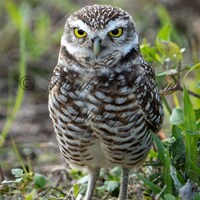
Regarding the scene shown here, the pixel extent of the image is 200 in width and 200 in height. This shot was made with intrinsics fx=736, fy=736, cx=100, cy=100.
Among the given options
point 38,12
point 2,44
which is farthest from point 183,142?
point 38,12

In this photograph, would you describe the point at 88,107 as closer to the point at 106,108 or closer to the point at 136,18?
the point at 106,108

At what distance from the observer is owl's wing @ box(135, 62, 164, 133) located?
393 centimetres

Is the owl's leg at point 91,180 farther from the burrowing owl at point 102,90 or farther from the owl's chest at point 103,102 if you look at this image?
the owl's chest at point 103,102

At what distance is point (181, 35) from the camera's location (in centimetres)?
752

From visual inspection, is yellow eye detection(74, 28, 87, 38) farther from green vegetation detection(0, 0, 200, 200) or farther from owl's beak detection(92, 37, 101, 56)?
green vegetation detection(0, 0, 200, 200)

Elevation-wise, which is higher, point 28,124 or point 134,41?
point 134,41

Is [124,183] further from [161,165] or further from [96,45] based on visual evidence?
[96,45]

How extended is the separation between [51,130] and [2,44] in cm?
133

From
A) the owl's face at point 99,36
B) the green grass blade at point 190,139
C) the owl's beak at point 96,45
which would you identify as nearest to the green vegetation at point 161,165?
the green grass blade at point 190,139

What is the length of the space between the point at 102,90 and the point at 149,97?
0.29 meters

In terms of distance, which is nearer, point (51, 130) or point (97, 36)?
point (97, 36)

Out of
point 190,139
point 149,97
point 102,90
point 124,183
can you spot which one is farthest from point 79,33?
point 124,183

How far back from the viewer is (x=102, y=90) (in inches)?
152

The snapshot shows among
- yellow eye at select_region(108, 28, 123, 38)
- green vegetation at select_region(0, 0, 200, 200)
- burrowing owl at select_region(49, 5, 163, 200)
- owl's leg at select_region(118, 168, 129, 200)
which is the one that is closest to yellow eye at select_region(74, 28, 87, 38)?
burrowing owl at select_region(49, 5, 163, 200)
